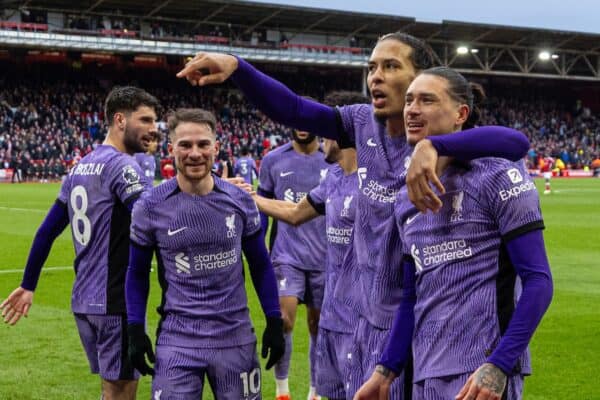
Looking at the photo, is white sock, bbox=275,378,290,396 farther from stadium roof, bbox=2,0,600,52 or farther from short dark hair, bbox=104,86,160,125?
stadium roof, bbox=2,0,600,52

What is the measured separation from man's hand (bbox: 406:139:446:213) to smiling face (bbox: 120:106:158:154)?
9.05 ft

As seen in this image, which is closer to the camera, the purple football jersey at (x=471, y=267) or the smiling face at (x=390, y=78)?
the purple football jersey at (x=471, y=267)

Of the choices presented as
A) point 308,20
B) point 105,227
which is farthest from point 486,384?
point 308,20

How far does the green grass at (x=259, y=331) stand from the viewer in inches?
284

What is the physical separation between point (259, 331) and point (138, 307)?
4873mm

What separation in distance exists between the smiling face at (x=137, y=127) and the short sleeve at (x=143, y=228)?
3.37 feet

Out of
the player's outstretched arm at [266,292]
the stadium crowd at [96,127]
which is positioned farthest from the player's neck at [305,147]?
the stadium crowd at [96,127]

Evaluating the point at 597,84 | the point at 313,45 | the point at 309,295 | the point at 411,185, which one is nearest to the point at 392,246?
the point at 411,185

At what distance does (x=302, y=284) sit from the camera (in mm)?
7625

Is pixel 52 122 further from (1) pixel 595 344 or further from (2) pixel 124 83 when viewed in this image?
(1) pixel 595 344

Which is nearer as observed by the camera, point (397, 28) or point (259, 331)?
point (259, 331)

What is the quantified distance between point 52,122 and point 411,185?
43.1 meters

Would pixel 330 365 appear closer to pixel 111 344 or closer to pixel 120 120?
pixel 111 344

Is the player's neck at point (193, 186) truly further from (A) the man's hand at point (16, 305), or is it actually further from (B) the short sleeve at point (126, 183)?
(A) the man's hand at point (16, 305)
